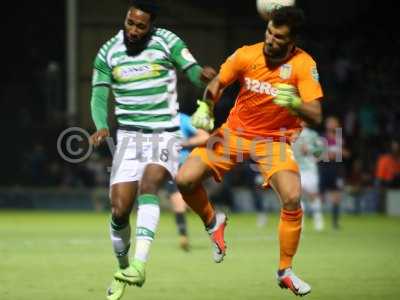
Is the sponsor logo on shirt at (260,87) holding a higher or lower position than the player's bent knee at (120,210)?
higher

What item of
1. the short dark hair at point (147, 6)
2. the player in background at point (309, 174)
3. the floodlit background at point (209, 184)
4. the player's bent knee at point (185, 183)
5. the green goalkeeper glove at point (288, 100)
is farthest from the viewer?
the player in background at point (309, 174)

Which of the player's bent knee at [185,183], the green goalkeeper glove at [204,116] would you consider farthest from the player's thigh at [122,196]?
the green goalkeeper glove at [204,116]

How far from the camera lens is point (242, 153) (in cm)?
973

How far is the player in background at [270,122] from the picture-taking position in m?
9.22

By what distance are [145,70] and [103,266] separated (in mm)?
3663

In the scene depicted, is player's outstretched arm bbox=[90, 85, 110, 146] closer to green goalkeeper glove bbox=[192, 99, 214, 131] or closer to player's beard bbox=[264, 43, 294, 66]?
green goalkeeper glove bbox=[192, 99, 214, 131]

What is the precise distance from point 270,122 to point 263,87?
342 millimetres

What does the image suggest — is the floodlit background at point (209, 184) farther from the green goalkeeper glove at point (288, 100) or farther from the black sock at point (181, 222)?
the green goalkeeper glove at point (288, 100)

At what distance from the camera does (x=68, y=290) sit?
10016mm

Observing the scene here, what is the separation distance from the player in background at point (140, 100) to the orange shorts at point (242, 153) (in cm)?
38

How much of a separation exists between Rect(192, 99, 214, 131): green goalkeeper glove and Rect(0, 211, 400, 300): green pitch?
152 centimetres

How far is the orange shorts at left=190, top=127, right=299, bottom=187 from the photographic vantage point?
9617mm

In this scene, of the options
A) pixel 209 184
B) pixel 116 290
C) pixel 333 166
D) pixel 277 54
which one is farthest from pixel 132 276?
pixel 209 184

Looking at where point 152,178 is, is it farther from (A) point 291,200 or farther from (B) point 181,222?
(B) point 181,222
